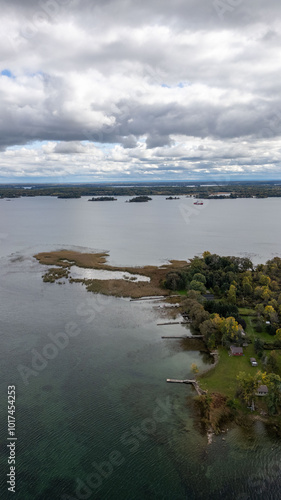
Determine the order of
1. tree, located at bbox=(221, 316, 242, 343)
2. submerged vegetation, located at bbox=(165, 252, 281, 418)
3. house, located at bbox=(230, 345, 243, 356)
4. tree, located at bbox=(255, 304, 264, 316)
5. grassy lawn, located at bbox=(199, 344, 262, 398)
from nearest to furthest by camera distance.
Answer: submerged vegetation, located at bbox=(165, 252, 281, 418) < grassy lawn, located at bbox=(199, 344, 262, 398) < house, located at bbox=(230, 345, 243, 356) < tree, located at bbox=(221, 316, 242, 343) < tree, located at bbox=(255, 304, 264, 316)

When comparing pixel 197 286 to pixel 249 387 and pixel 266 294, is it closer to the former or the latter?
pixel 266 294

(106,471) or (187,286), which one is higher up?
(187,286)

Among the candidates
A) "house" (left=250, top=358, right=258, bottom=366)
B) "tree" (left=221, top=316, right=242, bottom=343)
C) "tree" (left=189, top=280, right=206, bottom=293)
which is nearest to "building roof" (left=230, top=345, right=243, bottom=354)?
"tree" (left=221, top=316, right=242, bottom=343)

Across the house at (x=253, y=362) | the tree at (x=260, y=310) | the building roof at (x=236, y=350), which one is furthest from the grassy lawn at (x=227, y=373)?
the tree at (x=260, y=310)

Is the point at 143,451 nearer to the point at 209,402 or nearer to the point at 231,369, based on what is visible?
the point at 209,402

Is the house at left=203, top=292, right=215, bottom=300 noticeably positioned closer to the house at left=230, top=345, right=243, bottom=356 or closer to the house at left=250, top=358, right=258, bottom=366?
the house at left=230, top=345, right=243, bottom=356

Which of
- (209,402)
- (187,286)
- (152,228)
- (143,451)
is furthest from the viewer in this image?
(152,228)

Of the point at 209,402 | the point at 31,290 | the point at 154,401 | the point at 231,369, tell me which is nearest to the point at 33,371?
the point at 154,401

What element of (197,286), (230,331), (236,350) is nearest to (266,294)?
(197,286)
